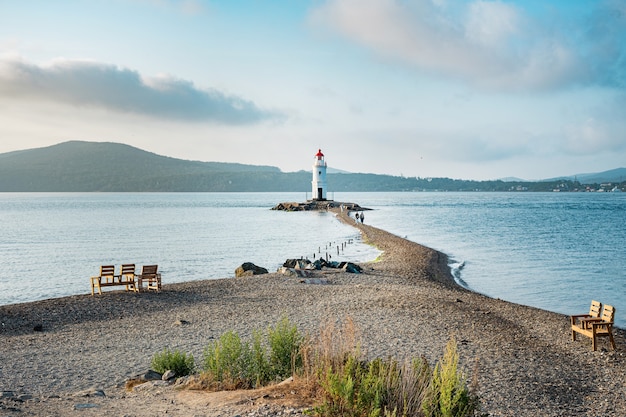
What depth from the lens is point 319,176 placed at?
110 metres

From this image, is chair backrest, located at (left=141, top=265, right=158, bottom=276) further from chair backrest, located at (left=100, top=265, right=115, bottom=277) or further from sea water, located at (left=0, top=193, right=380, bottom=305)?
sea water, located at (left=0, top=193, right=380, bottom=305)

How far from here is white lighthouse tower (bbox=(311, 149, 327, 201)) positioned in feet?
343

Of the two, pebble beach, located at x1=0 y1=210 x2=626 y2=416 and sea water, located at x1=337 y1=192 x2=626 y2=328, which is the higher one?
pebble beach, located at x1=0 y1=210 x2=626 y2=416

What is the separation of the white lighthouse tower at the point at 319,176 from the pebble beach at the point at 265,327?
83056 millimetres

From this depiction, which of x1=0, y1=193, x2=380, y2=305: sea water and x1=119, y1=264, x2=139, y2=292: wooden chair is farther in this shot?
x1=0, y1=193, x2=380, y2=305: sea water

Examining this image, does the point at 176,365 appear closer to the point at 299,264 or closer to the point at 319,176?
the point at 299,264

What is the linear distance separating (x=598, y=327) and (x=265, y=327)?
26.6ft

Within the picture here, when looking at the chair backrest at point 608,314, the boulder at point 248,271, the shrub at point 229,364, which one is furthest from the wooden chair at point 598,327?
the boulder at point 248,271

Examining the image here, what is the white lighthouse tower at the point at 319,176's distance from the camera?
104562mm

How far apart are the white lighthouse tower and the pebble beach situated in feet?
272

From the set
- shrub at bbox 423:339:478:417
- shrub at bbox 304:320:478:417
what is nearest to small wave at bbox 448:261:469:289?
shrub at bbox 304:320:478:417

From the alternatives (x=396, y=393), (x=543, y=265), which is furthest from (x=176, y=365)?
(x=543, y=265)

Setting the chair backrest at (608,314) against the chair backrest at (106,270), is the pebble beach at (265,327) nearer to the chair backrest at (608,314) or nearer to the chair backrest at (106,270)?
the chair backrest at (608,314)

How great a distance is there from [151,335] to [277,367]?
18.1 feet
